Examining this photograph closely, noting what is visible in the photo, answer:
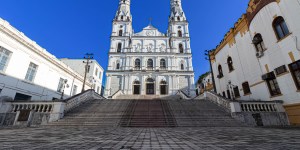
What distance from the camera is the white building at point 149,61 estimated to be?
29000 mm

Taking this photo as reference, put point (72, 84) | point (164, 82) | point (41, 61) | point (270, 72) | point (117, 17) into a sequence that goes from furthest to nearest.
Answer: point (117, 17)
point (164, 82)
point (72, 84)
point (41, 61)
point (270, 72)

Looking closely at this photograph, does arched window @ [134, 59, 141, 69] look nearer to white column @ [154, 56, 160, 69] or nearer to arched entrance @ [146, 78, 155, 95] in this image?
white column @ [154, 56, 160, 69]

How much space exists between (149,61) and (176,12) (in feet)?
58.6

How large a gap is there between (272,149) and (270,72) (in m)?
10.4

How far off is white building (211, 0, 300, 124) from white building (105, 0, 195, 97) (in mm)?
14381

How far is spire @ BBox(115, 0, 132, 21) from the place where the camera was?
3666cm

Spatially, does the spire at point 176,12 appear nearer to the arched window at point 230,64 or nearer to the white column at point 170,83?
the white column at point 170,83

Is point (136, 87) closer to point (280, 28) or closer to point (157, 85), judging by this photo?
point (157, 85)

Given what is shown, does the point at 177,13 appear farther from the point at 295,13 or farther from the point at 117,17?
the point at 295,13

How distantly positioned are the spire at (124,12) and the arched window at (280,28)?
32380mm

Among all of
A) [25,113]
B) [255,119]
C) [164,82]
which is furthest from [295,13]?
[164,82]

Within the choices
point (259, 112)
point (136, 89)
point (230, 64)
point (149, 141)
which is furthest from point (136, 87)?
point (149, 141)

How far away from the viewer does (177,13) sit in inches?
1506

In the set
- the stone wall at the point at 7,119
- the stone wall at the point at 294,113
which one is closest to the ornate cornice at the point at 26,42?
the stone wall at the point at 7,119
